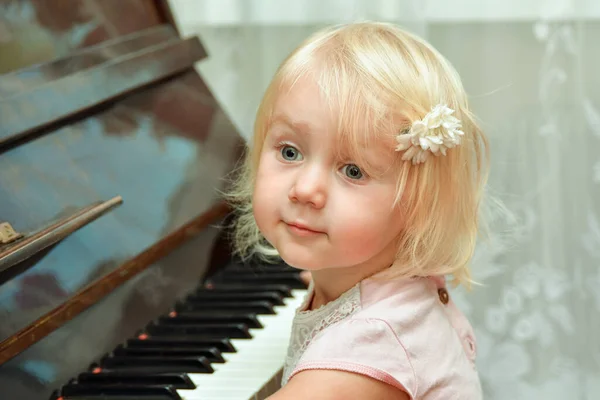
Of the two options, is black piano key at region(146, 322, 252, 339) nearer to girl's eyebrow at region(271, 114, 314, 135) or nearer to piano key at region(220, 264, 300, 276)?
piano key at region(220, 264, 300, 276)

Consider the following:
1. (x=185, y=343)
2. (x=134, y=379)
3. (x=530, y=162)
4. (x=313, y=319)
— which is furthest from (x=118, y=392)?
(x=530, y=162)

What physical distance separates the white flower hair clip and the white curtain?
0.93 metres

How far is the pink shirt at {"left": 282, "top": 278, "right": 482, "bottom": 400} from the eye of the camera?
3.31ft

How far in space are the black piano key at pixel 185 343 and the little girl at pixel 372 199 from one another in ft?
0.60

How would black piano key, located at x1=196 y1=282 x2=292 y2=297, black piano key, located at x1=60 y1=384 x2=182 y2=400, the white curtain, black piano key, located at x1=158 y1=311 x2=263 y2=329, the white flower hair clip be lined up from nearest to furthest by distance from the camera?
the white flower hair clip
black piano key, located at x1=60 y1=384 x2=182 y2=400
black piano key, located at x1=158 y1=311 x2=263 y2=329
black piano key, located at x1=196 y1=282 x2=292 y2=297
the white curtain

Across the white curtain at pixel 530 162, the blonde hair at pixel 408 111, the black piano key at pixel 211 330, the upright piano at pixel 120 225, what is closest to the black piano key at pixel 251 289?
the upright piano at pixel 120 225

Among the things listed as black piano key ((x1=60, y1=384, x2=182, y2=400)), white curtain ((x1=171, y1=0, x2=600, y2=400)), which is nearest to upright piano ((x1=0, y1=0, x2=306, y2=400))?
black piano key ((x1=60, y1=384, x2=182, y2=400))

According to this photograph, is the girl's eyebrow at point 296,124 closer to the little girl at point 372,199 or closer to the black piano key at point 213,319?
the little girl at point 372,199

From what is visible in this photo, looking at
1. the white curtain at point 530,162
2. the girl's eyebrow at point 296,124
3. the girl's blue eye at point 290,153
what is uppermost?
the girl's eyebrow at point 296,124

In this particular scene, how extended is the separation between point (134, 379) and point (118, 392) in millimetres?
39

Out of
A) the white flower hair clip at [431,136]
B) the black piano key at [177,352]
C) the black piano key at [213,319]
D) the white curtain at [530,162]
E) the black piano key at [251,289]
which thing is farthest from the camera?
the white curtain at [530,162]

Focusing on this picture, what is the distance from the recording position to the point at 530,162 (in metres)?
2.03

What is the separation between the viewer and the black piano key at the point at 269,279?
1.50 meters

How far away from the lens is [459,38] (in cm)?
206
